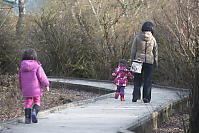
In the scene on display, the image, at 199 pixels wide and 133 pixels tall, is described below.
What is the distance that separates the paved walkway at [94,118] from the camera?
21.3 ft

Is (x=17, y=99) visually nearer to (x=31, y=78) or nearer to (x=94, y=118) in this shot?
(x=31, y=78)

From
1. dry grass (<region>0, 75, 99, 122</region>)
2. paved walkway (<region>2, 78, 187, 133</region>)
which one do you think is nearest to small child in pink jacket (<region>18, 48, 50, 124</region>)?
paved walkway (<region>2, 78, 187, 133</region>)

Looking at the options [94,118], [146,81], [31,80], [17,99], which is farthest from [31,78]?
[17,99]

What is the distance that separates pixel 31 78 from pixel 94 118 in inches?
55.2

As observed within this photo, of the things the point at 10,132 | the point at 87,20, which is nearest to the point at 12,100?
the point at 10,132

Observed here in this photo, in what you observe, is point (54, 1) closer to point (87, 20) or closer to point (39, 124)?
point (87, 20)

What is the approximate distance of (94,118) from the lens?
25.0 feet

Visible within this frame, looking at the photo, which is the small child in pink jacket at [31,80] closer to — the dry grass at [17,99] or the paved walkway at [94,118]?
the paved walkway at [94,118]

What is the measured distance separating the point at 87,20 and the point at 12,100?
869 centimetres

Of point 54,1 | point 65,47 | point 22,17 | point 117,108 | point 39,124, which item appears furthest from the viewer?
point 54,1

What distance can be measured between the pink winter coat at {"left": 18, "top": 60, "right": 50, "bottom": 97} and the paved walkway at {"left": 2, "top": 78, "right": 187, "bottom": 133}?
567mm

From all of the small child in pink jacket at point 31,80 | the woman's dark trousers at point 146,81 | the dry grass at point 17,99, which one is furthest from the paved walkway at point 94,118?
the dry grass at point 17,99

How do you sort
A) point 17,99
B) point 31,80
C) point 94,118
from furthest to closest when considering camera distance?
point 17,99 → point 94,118 → point 31,80

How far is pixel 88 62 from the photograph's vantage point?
1728 cm
